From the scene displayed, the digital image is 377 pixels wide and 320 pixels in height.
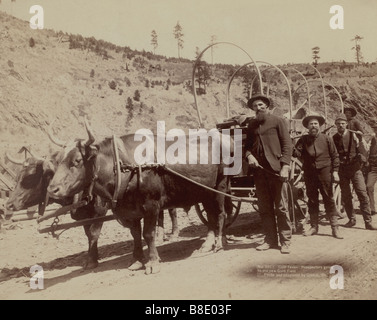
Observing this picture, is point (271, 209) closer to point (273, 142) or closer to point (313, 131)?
point (273, 142)

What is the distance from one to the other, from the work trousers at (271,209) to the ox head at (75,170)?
2.48 metres

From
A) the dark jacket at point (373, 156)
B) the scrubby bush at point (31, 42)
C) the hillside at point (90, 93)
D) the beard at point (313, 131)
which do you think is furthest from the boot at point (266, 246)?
the scrubby bush at point (31, 42)

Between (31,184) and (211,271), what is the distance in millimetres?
3183

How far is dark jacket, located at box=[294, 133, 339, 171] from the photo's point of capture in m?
6.90

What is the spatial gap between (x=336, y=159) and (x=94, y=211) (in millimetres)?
4134

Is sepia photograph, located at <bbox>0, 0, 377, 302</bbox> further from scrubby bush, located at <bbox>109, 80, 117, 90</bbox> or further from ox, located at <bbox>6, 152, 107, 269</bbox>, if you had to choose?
scrubby bush, located at <bbox>109, 80, 117, 90</bbox>

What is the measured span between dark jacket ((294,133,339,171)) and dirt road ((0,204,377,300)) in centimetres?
121

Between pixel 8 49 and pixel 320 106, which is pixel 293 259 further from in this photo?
pixel 320 106

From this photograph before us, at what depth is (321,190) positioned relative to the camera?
696 centimetres

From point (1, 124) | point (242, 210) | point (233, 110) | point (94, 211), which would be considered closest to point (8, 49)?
point (1, 124)

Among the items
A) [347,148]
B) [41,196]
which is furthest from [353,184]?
[41,196]

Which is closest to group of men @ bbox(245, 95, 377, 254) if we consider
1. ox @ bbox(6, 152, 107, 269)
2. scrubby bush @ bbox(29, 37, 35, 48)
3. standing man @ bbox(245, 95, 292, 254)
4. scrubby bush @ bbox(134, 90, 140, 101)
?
standing man @ bbox(245, 95, 292, 254)

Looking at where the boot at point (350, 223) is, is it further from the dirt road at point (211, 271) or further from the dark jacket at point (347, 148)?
the dark jacket at point (347, 148)

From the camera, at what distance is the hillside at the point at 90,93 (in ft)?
71.6
